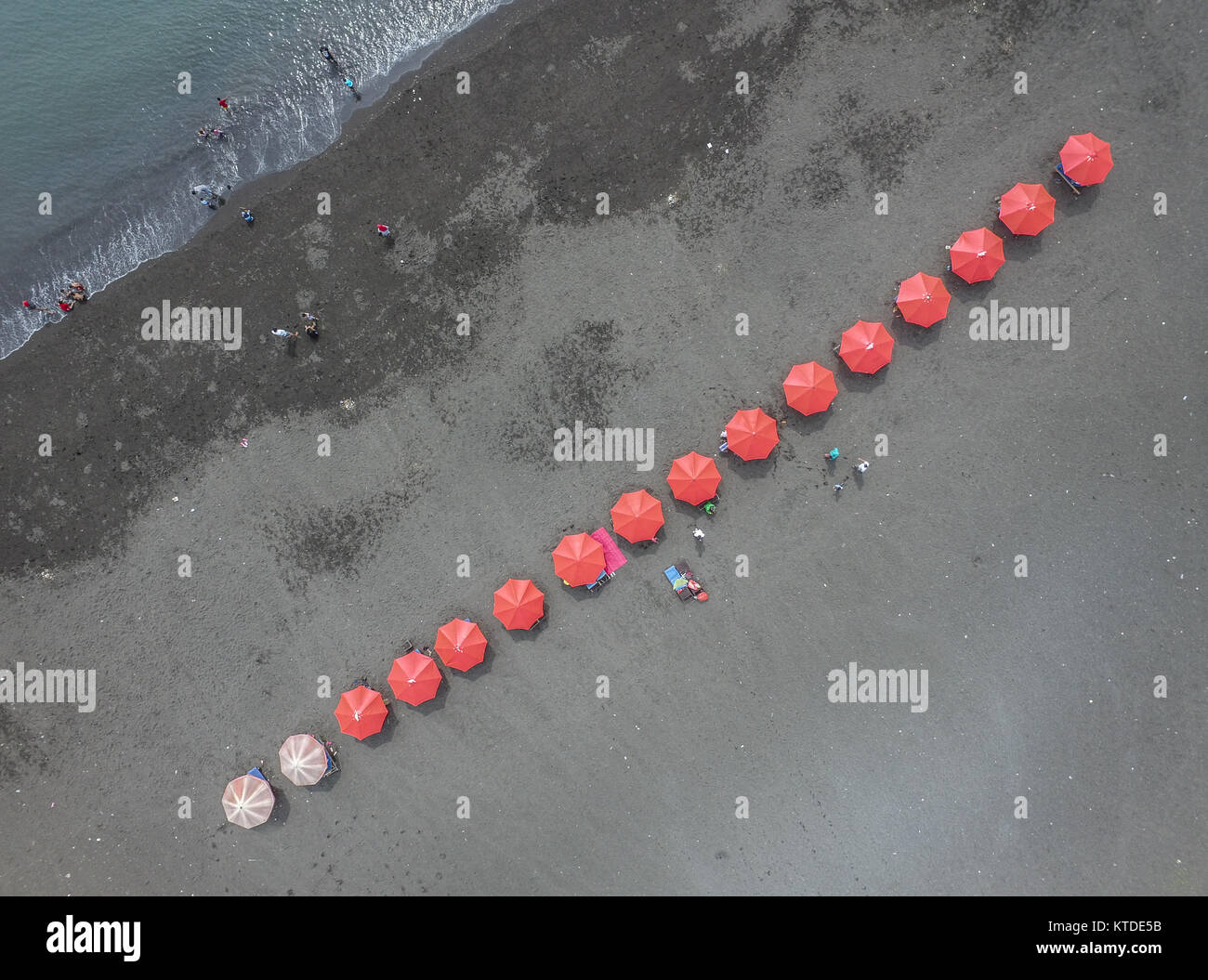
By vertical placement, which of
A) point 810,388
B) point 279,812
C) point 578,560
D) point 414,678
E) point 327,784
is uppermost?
point 810,388

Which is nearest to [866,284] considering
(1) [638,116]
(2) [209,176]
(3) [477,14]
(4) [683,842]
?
(1) [638,116]

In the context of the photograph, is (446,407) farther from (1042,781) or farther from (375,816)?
(1042,781)

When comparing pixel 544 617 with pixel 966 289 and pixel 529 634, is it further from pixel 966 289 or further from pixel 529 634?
pixel 966 289

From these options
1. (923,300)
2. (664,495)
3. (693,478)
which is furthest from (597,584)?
(923,300)

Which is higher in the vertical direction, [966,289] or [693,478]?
[966,289]

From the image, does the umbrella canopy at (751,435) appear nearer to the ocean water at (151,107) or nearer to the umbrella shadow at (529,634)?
the umbrella shadow at (529,634)

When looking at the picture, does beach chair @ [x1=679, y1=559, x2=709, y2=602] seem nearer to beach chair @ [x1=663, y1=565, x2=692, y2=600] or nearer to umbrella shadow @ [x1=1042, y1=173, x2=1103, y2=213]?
beach chair @ [x1=663, y1=565, x2=692, y2=600]

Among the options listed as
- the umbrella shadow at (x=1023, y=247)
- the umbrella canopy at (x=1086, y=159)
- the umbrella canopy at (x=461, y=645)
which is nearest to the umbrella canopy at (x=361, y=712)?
the umbrella canopy at (x=461, y=645)

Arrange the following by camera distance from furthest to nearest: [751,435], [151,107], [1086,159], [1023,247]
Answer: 1. [151,107]
2. [1023,247]
3. [751,435]
4. [1086,159]
